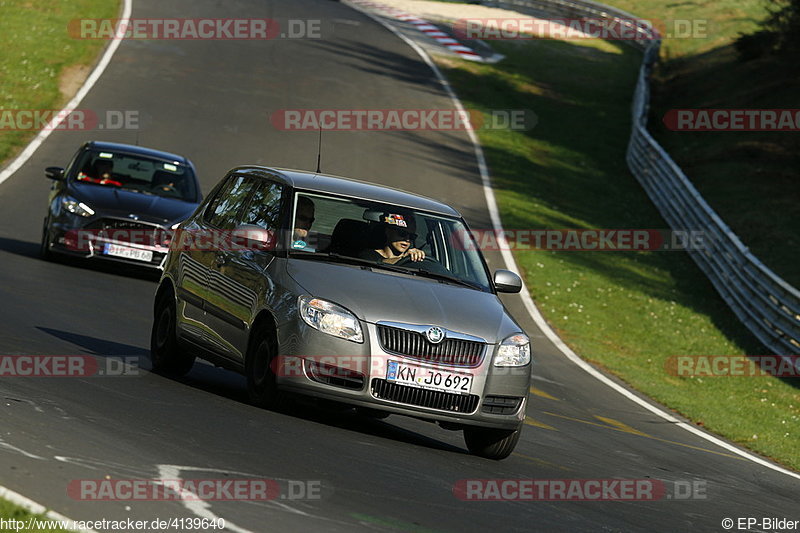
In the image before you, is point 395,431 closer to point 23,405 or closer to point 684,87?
point 23,405

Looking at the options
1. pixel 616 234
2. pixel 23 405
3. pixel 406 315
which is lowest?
pixel 616 234

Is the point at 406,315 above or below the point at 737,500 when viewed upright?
above

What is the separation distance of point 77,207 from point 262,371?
9.30 m

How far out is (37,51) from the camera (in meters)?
37.2

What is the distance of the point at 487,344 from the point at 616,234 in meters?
19.8

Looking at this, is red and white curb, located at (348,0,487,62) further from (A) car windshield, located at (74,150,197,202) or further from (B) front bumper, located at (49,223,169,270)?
(B) front bumper, located at (49,223,169,270)

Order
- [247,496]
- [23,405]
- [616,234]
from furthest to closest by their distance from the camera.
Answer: [616,234], [23,405], [247,496]

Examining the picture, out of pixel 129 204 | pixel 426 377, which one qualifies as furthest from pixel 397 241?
pixel 129 204

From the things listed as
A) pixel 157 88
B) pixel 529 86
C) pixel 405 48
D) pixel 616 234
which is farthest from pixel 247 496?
pixel 405 48

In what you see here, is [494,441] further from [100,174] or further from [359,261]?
[100,174]

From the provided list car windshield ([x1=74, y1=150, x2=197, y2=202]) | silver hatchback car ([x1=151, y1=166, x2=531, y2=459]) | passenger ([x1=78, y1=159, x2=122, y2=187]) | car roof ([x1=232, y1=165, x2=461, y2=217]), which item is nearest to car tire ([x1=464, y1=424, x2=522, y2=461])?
silver hatchback car ([x1=151, y1=166, x2=531, y2=459])

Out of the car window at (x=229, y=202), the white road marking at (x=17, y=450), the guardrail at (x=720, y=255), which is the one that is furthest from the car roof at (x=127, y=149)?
the white road marking at (x=17, y=450)

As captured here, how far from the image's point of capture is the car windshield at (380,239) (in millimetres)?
10211

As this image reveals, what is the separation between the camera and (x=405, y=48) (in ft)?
153
